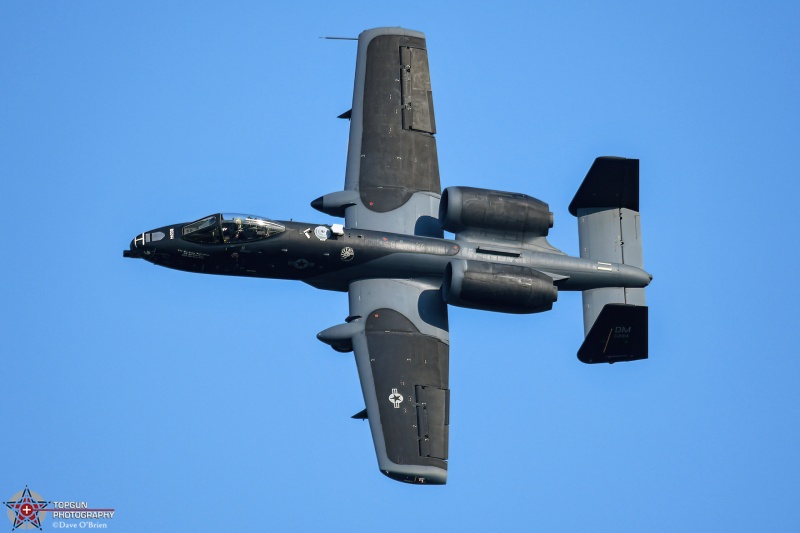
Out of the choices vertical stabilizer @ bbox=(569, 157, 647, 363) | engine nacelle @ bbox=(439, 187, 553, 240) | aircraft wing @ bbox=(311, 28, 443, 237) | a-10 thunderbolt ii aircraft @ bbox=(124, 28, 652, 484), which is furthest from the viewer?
aircraft wing @ bbox=(311, 28, 443, 237)

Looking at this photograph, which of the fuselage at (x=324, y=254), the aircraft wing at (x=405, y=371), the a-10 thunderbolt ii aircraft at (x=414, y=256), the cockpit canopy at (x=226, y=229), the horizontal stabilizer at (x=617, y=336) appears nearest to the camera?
the aircraft wing at (x=405, y=371)

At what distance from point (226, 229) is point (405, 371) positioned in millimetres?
6374

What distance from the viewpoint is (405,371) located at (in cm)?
4253

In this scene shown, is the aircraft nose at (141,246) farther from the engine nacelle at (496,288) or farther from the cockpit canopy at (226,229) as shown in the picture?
the engine nacelle at (496,288)

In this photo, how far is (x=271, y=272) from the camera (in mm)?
43469

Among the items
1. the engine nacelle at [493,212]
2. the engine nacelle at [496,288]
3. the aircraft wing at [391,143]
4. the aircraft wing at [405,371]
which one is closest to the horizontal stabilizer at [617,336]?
the engine nacelle at [496,288]

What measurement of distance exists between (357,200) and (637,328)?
9.02 metres

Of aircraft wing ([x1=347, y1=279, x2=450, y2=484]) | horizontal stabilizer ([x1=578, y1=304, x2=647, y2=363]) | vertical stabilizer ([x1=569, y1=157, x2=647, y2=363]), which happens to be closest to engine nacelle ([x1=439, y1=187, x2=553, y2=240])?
vertical stabilizer ([x1=569, y1=157, x2=647, y2=363])

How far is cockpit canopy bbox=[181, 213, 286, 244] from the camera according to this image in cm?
4256

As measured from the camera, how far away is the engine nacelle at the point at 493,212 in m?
43.6

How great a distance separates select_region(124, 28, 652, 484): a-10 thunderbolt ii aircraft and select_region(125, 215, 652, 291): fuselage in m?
0.04

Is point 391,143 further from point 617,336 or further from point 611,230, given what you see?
point 617,336

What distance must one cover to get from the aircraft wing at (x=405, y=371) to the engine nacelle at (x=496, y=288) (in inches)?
52.1

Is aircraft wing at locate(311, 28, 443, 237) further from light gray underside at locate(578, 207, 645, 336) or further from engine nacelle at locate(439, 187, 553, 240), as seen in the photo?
light gray underside at locate(578, 207, 645, 336)
